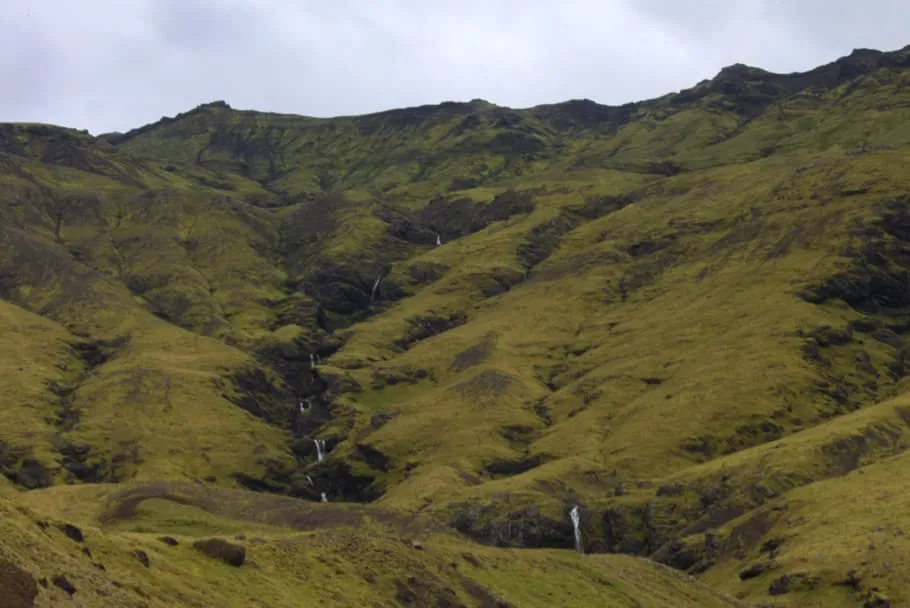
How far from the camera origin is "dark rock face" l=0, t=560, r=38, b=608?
45812 mm

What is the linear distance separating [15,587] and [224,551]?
2963cm

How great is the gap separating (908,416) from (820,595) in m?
74.9

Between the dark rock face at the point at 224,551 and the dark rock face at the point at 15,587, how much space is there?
92.8ft

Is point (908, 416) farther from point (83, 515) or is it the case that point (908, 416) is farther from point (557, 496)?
point (83, 515)

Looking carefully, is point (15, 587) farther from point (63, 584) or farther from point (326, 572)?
point (326, 572)

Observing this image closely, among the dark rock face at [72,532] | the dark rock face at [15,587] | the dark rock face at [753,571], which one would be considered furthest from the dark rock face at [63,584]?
the dark rock face at [753,571]

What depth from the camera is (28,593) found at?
46.9 metres

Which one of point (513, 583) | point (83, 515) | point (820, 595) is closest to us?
point (513, 583)

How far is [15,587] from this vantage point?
46.3 metres

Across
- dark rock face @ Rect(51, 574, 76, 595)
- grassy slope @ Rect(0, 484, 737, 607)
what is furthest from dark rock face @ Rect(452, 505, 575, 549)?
dark rock face @ Rect(51, 574, 76, 595)

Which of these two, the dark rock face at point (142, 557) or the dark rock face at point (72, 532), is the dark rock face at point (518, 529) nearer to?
the dark rock face at point (142, 557)

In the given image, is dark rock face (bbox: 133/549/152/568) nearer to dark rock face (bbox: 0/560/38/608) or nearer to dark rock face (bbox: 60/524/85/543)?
dark rock face (bbox: 60/524/85/543)

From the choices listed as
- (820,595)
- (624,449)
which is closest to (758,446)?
(624,449)

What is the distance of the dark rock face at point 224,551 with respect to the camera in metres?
Result: 75.4
